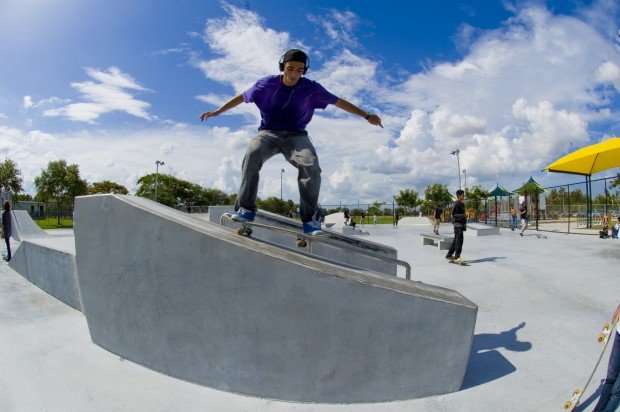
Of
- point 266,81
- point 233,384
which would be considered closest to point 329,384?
point 233,384

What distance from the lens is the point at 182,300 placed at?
9.64 feet

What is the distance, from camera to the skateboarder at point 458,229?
25.7 ft

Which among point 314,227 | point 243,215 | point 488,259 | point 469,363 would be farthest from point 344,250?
point 488,259

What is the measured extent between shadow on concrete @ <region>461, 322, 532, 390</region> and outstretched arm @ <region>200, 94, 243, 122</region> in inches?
133

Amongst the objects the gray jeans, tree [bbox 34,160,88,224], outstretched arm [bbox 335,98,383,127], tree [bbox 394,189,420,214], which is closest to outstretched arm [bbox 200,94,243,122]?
the gray jeans

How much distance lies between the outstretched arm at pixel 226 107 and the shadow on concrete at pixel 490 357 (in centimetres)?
338

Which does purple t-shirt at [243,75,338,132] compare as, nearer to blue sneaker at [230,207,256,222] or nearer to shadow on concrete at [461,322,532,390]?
blue sneaker at [230,207,256,222]

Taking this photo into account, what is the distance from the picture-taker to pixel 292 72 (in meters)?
3.57

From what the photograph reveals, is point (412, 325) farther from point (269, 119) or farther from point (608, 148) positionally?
point (608, 148)

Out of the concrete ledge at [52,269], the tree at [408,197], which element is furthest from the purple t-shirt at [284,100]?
the tree at [408,197]

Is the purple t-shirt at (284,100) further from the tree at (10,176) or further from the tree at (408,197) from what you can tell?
the tree at (408,197)

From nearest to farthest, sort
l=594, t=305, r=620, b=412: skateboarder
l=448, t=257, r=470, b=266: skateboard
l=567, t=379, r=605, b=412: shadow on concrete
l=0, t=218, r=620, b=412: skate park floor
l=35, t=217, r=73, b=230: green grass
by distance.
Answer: l=594, t=305, r=620, b=412: skateboarder → l=567, t=379, r=605, b=412: shadow on concrete → l=0, t=218, r=620, b=412: skate park floor → l=448, t=257, r=470, b=266: skateboard → l=35, t=217, r=73, b=230: green grass

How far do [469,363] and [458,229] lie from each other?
5.11 m

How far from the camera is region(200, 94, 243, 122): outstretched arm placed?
3975 millimetres
